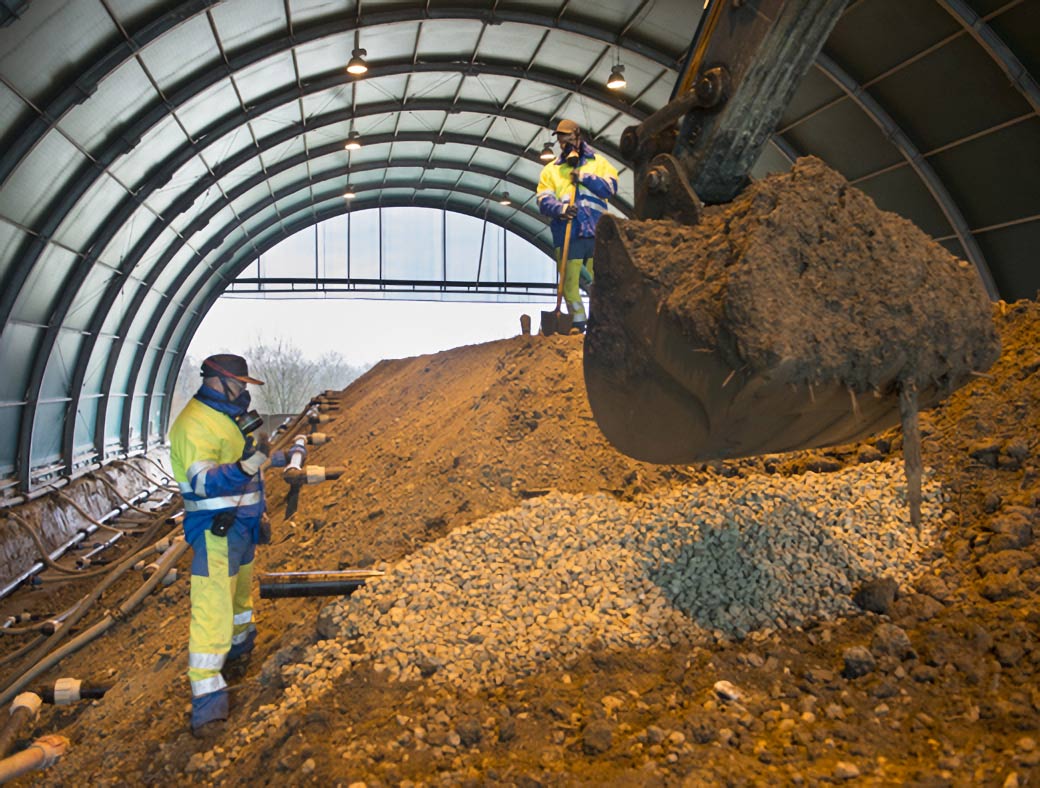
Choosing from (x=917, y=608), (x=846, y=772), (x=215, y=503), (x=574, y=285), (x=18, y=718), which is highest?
(x=574, y=285)

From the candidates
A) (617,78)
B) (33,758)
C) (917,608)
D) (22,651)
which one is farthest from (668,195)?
(617,78)

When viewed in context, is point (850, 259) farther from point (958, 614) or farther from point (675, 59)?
point (675, 59)

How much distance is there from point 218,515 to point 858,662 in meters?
3.49

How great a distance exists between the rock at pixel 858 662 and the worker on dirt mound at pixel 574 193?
5.03 metres

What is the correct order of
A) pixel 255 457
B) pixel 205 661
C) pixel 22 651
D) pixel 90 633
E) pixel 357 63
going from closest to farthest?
pixel 205 661, pixel 255 457, pixel 90 633, pixel 22 651, pixel 357 63

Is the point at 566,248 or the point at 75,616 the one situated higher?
the point at 566,248

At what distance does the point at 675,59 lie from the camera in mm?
13414

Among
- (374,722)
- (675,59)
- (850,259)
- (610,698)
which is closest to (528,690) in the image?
(610,698)

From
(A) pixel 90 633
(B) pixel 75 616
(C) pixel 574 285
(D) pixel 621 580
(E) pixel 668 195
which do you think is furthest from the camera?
(C) pixel 574 285

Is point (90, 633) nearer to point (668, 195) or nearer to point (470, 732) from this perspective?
point (470, 732)

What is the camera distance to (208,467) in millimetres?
4156

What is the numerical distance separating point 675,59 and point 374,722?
44.6 ft

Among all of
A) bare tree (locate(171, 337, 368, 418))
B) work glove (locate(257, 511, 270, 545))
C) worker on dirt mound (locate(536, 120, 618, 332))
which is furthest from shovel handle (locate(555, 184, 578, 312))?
bare tree (locate(171, 337, 368, 418))

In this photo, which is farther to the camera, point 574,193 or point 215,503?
point 574,193
